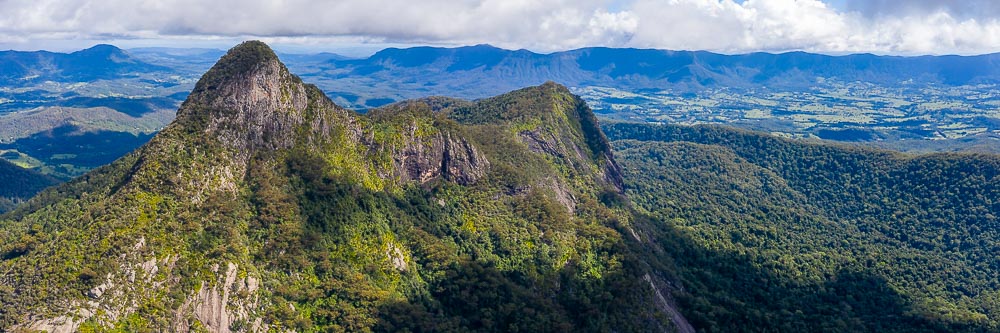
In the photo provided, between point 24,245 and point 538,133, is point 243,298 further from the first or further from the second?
point 538,133

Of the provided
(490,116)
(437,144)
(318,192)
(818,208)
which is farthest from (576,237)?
(818,208)

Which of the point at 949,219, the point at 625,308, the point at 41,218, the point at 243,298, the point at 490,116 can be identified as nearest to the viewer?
the point at 243,298

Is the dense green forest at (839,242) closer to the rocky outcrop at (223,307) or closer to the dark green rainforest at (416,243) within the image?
the dark green rainforest at (416,243)

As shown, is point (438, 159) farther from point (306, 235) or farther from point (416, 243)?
point (306, 235)

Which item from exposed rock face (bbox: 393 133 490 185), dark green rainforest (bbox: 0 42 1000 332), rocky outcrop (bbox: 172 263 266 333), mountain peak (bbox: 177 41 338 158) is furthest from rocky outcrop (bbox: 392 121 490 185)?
rocky outcrop (bbox: 172 263 266 333)

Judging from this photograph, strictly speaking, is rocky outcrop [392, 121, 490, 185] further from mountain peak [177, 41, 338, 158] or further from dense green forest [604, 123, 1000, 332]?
dense green forest [604, 123, 1000, 332]

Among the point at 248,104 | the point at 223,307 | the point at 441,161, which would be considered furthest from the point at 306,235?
the point at 441,161

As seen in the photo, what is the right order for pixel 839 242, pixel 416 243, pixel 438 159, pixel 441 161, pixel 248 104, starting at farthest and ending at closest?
pixel 839 242, pixel 441 161, pixel 438 159, pixel 416 243, pixel 248 104
